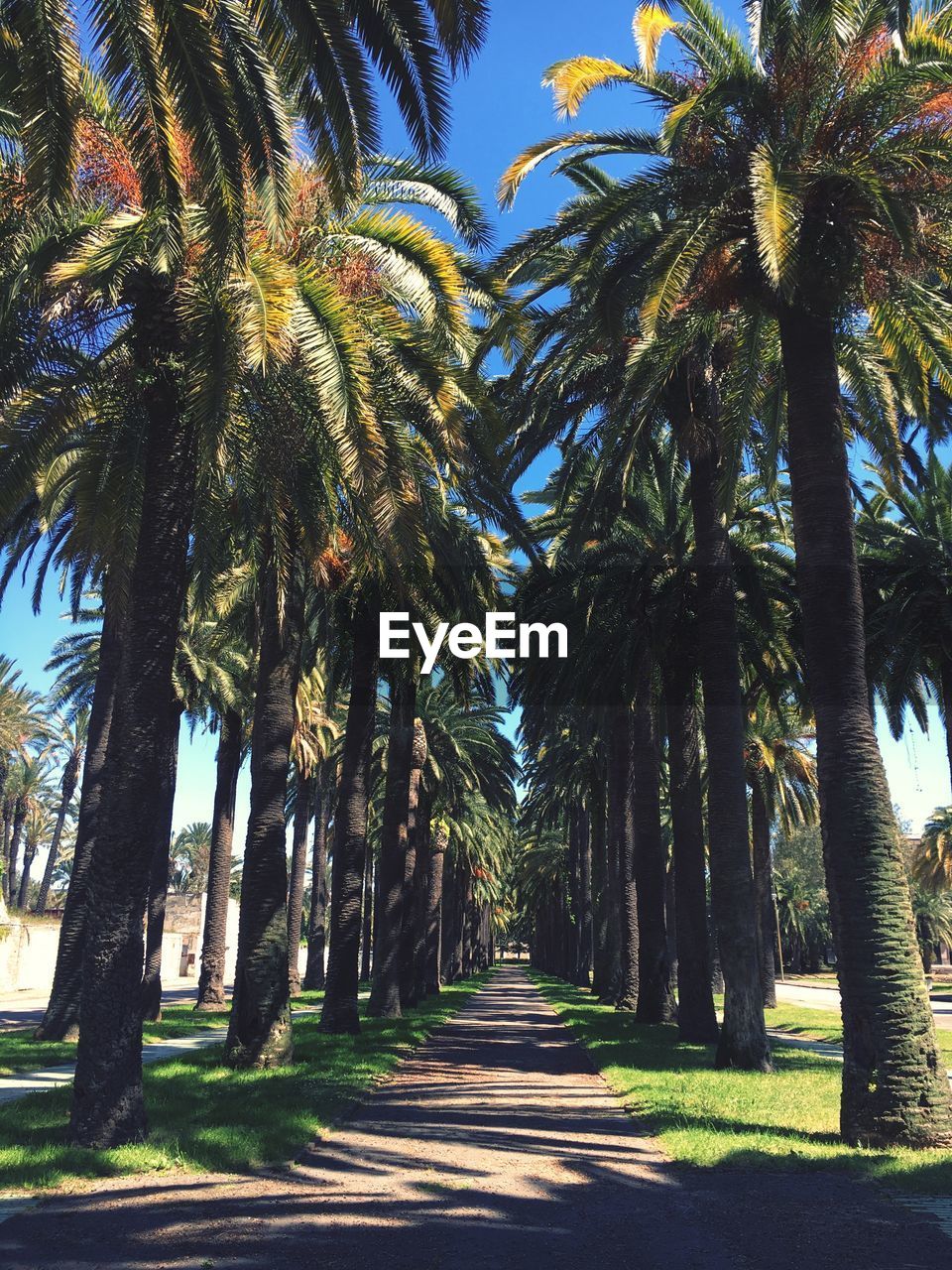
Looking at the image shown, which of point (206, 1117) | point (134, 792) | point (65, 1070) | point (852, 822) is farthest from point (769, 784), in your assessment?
point (134, 792)

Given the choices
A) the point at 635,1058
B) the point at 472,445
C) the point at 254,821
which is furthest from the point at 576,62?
the point at 635,1058

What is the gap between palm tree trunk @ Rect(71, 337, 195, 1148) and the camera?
9086mm

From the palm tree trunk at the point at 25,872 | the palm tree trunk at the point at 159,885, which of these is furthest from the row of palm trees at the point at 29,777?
the palm tree trunk at the point at 159,885

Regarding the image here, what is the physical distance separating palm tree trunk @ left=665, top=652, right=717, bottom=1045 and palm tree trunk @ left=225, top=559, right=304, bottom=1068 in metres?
7.70

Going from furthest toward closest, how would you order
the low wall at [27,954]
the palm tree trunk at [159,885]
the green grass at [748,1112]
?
the low wall at [27,954], the palm tree trunk at [159,885], the green grass at [748,1112]

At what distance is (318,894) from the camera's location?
3862 cm

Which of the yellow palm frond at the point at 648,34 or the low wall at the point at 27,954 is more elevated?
the yellow palm frond at the point at 648,34

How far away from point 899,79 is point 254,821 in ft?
43.0

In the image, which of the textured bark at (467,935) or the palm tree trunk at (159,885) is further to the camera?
the textured bark at (467,935)

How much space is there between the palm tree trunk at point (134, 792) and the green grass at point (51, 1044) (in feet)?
24.2

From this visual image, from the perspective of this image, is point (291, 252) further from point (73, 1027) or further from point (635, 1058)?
point (73, 1027)

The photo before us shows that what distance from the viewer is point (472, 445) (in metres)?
13.0

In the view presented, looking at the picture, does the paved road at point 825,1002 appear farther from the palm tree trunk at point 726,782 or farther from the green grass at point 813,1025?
the palm tree trunk at point 726,782

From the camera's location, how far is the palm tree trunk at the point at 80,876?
785 inches
